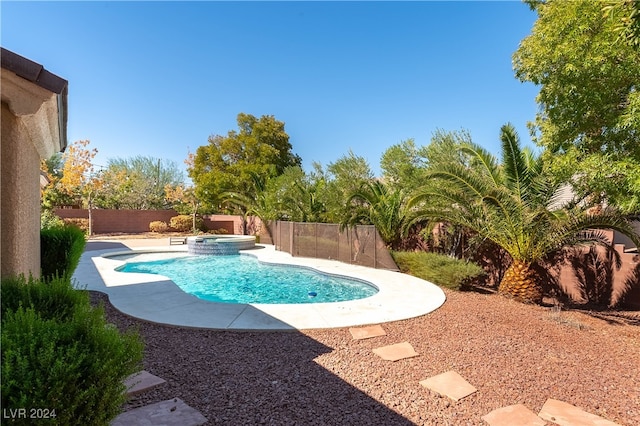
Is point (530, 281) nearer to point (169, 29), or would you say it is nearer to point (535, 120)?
point (535, 120)

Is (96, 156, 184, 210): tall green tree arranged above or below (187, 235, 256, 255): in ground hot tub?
above

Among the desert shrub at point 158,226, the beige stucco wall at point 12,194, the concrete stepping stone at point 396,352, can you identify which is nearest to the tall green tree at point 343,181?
the concrete stepping stone at point 396,352

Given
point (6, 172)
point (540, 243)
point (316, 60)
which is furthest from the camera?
point (316, 60)

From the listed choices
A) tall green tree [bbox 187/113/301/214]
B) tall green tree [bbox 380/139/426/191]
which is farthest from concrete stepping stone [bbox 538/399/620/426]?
tall green tree [bbox 187/113/301/214]

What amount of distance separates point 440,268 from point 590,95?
5804 millimetres

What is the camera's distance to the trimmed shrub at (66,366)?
1706 millimetres

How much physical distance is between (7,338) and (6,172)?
2231 millimetres

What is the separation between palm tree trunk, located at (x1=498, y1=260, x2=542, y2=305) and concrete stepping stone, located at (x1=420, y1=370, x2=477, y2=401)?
5590mm

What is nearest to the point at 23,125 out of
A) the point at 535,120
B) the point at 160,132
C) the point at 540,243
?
the point at 540,243

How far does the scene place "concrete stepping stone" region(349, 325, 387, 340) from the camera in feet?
18.6

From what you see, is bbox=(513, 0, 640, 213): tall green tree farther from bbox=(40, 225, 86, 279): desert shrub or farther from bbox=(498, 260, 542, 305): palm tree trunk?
bbox=(40, 225, 86, 279): desert shrub

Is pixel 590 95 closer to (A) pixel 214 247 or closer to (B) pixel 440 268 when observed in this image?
(B) pixel 440 268

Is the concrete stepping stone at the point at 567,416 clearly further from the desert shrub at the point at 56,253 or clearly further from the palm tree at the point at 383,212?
the palm tree at the point at 383,212

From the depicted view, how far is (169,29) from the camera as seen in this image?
36.7 ft
